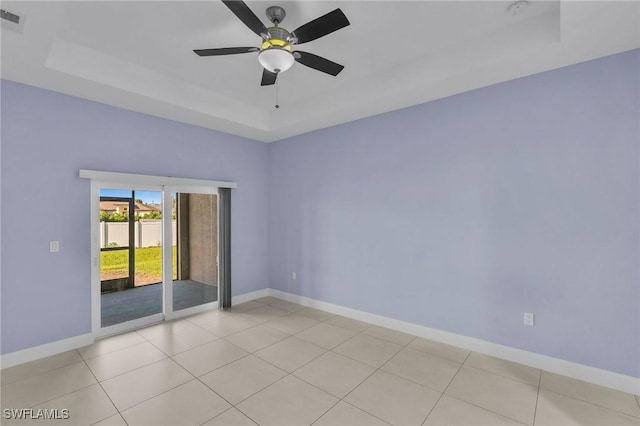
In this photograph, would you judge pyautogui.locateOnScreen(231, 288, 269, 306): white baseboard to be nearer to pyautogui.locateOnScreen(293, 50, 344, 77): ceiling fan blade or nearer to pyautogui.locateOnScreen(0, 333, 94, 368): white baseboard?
pyautogui.locateOnScreen(0, 333, 94, 368): white baseboard

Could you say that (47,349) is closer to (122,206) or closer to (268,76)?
(122,206)

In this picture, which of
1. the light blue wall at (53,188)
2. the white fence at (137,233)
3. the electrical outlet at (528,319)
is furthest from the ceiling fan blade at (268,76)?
the electrical outlet at (528,319)

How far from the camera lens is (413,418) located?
7.49ft

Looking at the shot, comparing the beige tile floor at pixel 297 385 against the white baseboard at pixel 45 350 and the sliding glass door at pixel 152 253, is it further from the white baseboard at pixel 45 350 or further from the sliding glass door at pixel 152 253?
the sliding glass door at pixel 152 253

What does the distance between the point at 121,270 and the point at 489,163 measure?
4.96m

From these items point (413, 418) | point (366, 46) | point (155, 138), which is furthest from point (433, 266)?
point (155, 138)

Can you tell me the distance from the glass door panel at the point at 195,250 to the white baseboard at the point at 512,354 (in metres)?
2.17

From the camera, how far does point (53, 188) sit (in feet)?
11.0

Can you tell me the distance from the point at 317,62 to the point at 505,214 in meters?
2.53

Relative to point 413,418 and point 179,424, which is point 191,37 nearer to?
point 179,424

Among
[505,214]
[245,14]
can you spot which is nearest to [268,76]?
[245,14]

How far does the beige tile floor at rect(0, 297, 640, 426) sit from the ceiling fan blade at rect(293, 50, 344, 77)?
299cm

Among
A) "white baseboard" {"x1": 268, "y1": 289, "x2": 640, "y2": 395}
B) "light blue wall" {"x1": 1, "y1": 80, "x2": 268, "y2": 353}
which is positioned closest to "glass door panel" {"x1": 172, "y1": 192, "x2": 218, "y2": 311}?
"light blue wall" {"x1": 1, "y1": 80, "x2": 268, "y2": 353}

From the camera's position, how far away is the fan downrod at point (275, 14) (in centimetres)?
241
